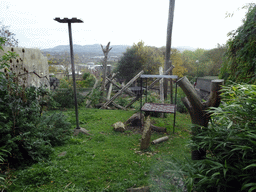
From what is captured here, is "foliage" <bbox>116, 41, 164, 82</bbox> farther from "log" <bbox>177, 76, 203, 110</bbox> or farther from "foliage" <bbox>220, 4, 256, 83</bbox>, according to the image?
"log" <bbox>177, 76, 203, 110</bbox>

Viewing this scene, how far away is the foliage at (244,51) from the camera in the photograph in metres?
4.32

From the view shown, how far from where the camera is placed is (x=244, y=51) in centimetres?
451

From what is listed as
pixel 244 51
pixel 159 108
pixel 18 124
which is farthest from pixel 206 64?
pixel 18 124

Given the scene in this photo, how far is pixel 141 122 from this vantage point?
19.7 ft

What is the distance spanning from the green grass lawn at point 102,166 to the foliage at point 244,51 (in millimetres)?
2417

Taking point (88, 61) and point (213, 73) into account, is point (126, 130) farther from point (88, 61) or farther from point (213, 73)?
point (213, 73)

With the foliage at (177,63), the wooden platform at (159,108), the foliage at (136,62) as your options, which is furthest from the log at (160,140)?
the foliage at (177,63)

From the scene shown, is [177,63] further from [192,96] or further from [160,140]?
[192,96]

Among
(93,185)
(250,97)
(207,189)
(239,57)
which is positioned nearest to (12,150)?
(93,185)

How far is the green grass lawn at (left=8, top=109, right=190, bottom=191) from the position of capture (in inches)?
110

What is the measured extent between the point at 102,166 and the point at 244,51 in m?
4.60

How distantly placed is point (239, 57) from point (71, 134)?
524 centimetres

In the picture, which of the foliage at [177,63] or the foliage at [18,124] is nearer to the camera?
the foliage at [18,124]

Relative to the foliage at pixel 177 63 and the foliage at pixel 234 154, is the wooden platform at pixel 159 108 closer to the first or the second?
the foliage at pixel 234 154
